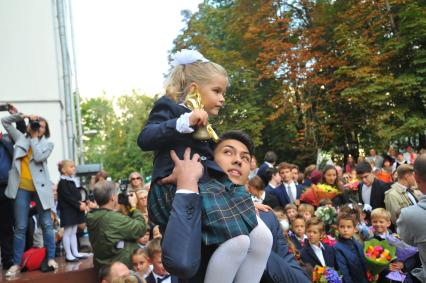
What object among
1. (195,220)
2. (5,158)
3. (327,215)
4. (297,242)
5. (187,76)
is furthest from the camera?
(327,215)

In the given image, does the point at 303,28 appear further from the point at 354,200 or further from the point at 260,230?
the point at 260,230

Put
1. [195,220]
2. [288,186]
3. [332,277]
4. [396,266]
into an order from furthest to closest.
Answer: [288,186] → [396,266] → [332,277] → [195,220]

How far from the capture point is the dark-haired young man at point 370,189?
8.30 m

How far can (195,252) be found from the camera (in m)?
1.91

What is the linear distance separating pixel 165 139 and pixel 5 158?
5016 mm

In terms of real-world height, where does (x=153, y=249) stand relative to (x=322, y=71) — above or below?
below

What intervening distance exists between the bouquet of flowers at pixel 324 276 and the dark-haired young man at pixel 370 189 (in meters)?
3.41

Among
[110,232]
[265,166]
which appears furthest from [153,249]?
[265,166]

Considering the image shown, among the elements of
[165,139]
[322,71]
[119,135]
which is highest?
[165,139]

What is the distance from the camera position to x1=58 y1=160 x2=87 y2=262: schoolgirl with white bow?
6910 mm

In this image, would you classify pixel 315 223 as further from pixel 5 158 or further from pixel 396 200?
pixel 5 158

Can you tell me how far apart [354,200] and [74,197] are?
15.8 ft

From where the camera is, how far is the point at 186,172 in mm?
2057

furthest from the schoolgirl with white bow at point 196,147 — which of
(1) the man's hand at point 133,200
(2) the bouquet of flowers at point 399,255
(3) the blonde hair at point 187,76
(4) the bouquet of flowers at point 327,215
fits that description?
(1) the man's hand at point 133,200
